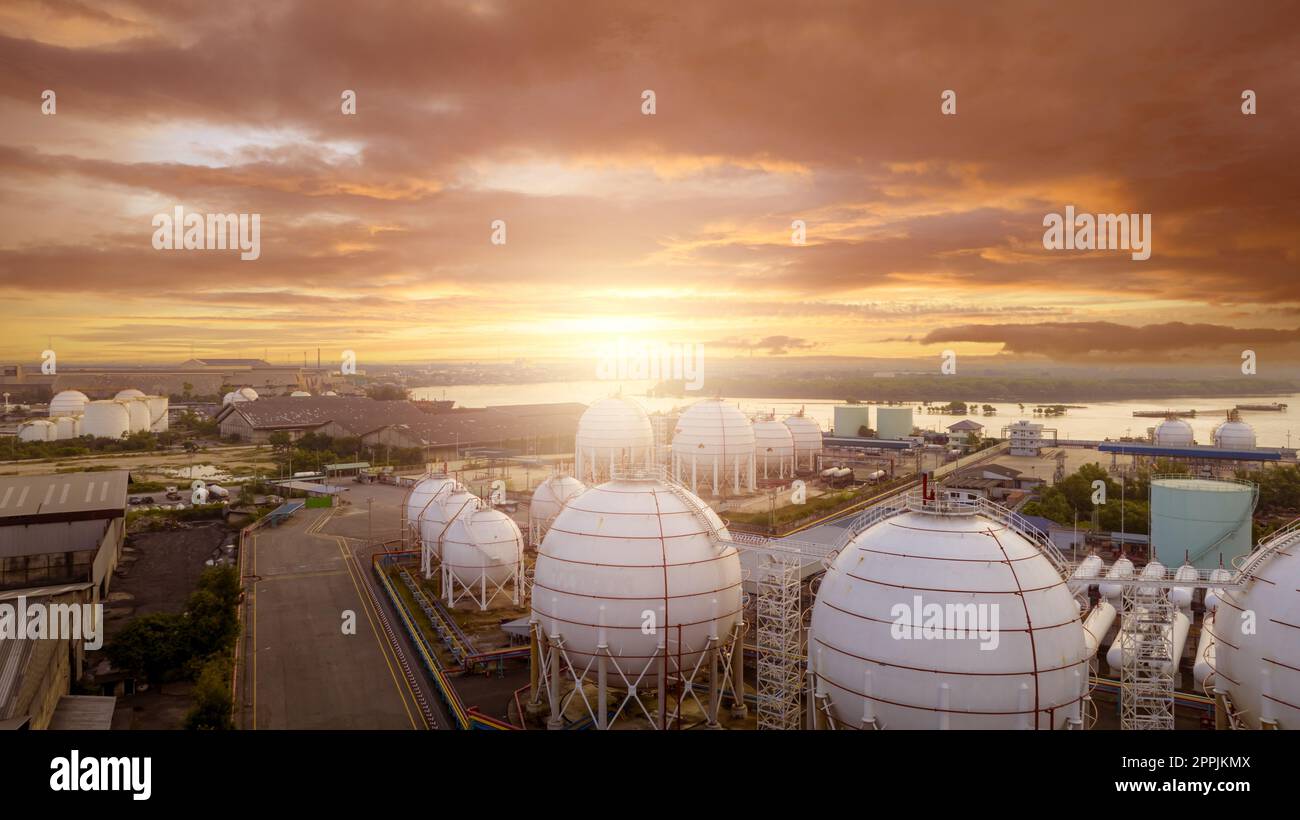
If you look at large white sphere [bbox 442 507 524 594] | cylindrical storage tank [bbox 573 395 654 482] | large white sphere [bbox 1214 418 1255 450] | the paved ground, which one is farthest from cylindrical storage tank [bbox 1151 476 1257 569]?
large white sphere [bbox 1214 418 1255 450]

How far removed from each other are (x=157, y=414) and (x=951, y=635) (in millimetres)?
119665

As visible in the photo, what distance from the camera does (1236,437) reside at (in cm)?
7388

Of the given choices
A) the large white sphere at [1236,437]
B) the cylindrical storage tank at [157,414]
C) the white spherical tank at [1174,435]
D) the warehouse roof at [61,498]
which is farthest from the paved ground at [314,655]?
the large white sphere at [1236,437]

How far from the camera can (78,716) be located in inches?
848

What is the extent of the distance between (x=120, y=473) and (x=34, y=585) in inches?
465

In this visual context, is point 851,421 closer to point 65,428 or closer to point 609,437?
point 609,437

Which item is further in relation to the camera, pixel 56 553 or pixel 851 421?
pixel 851 421

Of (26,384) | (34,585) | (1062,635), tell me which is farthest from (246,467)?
(26,384)

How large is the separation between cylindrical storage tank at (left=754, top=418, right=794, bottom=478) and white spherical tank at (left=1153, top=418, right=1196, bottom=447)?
38.8m

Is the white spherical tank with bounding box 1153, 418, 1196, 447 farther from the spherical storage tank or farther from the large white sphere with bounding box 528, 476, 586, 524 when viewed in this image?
the spherical storage tank

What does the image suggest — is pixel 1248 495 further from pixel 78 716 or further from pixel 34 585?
pixel 34 585

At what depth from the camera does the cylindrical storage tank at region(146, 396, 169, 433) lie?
105662 mm

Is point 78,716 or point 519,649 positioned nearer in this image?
point 78,716

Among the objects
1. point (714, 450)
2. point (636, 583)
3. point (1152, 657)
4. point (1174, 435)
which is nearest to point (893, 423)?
point (1174, 435)
